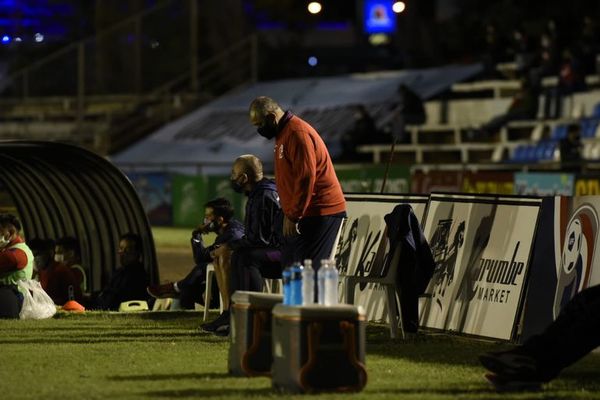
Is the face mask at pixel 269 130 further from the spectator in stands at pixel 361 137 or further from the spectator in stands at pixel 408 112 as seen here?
the spectator in stands at pixel 361 137

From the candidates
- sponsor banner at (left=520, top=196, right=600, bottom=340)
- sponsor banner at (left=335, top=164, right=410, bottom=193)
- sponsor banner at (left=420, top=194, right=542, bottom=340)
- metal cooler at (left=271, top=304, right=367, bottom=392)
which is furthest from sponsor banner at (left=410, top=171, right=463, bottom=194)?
metal cooler at (left=271, top=304, right=367, bottom=392)

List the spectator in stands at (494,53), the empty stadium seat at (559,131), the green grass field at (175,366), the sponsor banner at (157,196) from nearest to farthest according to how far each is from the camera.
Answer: the green grass field at (175,366), the empty stadium seat at (559,131), the sponsor banner at (157,196), the spectator in stands at (494,53)

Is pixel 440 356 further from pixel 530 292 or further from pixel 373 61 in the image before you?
pixel 373 61

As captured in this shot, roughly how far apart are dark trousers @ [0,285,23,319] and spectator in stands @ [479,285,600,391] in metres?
6.70

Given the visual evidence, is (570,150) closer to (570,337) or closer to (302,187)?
(302,187)

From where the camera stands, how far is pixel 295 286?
34.3ft

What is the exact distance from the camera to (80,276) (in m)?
18.4

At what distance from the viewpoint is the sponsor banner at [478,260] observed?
13.6 meters

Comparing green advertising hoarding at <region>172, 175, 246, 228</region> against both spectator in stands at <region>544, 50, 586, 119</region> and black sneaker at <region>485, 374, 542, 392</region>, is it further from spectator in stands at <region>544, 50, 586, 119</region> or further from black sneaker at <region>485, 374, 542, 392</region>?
black sneaker at <region>485, 374, 542, 392</region>

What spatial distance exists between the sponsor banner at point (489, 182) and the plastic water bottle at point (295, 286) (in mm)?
19985

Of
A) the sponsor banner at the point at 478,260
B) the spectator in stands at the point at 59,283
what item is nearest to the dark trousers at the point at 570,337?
the sponsor banner at the point at 478,260

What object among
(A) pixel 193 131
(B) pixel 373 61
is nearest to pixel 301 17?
(B) pixel 373 61

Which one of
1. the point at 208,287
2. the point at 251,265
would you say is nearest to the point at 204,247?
the point at 208,287

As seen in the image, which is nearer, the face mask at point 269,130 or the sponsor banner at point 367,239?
the face mask at point 269,130
